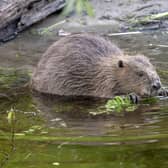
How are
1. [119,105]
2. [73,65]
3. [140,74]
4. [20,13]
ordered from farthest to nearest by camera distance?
[20,13]
[73,65]
[140,74]
[119,105]

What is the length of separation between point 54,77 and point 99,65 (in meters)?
0.46

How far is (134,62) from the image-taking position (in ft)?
20.5

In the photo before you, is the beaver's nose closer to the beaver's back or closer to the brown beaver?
the brown beaver

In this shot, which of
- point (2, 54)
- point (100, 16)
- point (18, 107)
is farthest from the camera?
point (100, 16)

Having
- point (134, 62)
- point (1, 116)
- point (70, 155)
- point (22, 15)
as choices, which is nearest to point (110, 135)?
point (70, 155)

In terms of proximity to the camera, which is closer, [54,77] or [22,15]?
[54,77]

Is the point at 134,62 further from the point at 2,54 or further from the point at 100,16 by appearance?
the point at 100,16

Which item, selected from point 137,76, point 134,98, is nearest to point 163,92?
point 134,98

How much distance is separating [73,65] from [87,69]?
5.5 inches

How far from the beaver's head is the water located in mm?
253

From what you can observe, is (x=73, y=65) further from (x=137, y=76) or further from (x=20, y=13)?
(x=20, y=13)

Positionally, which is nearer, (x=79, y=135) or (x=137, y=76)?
(x=79, y=135)

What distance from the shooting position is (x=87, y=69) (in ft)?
21.2

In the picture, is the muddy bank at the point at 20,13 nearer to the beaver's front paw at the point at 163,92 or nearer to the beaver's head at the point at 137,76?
the beaver's head at the point at 137,76
